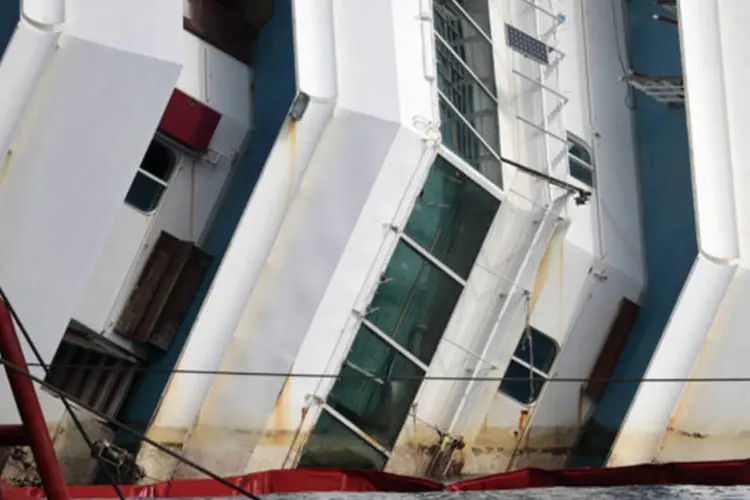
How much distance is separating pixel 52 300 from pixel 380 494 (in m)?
2.96

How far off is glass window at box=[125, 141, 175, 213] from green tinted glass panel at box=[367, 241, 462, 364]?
1879 mm

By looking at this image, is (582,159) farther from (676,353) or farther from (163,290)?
(163,290)

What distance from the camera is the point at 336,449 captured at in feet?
32.4

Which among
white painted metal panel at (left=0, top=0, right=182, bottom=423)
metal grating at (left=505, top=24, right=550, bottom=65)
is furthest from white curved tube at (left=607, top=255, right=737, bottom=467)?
white painted metal panel at (left=0, top=0, right=182, bottom=423)

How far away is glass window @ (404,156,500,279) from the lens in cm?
974

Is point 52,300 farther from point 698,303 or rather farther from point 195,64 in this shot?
point 698,303

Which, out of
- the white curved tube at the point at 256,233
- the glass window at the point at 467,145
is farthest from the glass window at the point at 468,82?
the white curved tube at the point at 256,233

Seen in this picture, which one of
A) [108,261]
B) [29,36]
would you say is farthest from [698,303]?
[29,36]

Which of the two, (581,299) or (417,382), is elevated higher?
(581,299)

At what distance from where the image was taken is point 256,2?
31.8 feet

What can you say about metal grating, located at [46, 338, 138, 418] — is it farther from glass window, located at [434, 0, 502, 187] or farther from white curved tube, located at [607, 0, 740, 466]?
Result: white curved tube, located at [607, 0, 740, 466]

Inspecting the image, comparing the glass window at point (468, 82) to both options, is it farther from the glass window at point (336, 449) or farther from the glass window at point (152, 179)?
the glass window at point (336, 449)

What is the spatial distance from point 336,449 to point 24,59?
13.6 ft

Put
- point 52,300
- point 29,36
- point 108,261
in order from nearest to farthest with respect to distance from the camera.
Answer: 1. point 29,36
2. point 52,300
3. point 108,261
